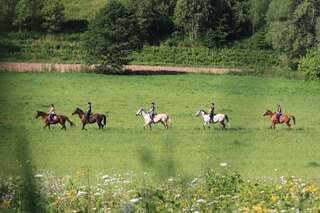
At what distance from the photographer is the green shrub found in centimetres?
2980

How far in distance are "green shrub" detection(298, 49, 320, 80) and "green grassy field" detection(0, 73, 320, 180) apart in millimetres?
1249

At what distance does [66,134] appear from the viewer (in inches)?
622

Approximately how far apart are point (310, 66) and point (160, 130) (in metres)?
14.9

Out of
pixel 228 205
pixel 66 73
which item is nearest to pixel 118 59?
pixel 66 73

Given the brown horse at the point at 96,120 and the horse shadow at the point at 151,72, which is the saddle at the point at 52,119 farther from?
the horse shadow at the point at 151,72

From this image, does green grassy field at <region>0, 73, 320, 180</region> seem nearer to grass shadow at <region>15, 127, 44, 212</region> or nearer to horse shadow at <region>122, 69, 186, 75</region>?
grass shadow at <region>15, 127, 44, 212</region>

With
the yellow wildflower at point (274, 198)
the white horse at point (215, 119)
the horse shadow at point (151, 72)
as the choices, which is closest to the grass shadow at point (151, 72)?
the horse shadow at point (151, 72)

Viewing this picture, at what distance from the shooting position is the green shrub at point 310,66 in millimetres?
29797

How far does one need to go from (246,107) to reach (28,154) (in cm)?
36

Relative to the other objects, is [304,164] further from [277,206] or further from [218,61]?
[218,61]

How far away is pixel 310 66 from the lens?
30188 millimetres

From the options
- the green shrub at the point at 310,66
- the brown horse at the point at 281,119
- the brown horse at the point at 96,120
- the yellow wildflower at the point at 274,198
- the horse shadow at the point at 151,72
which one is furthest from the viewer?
the green shrub at the point at 310,66

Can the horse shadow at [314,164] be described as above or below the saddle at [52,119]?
Result: below

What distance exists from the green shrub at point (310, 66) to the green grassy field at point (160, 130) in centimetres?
125
